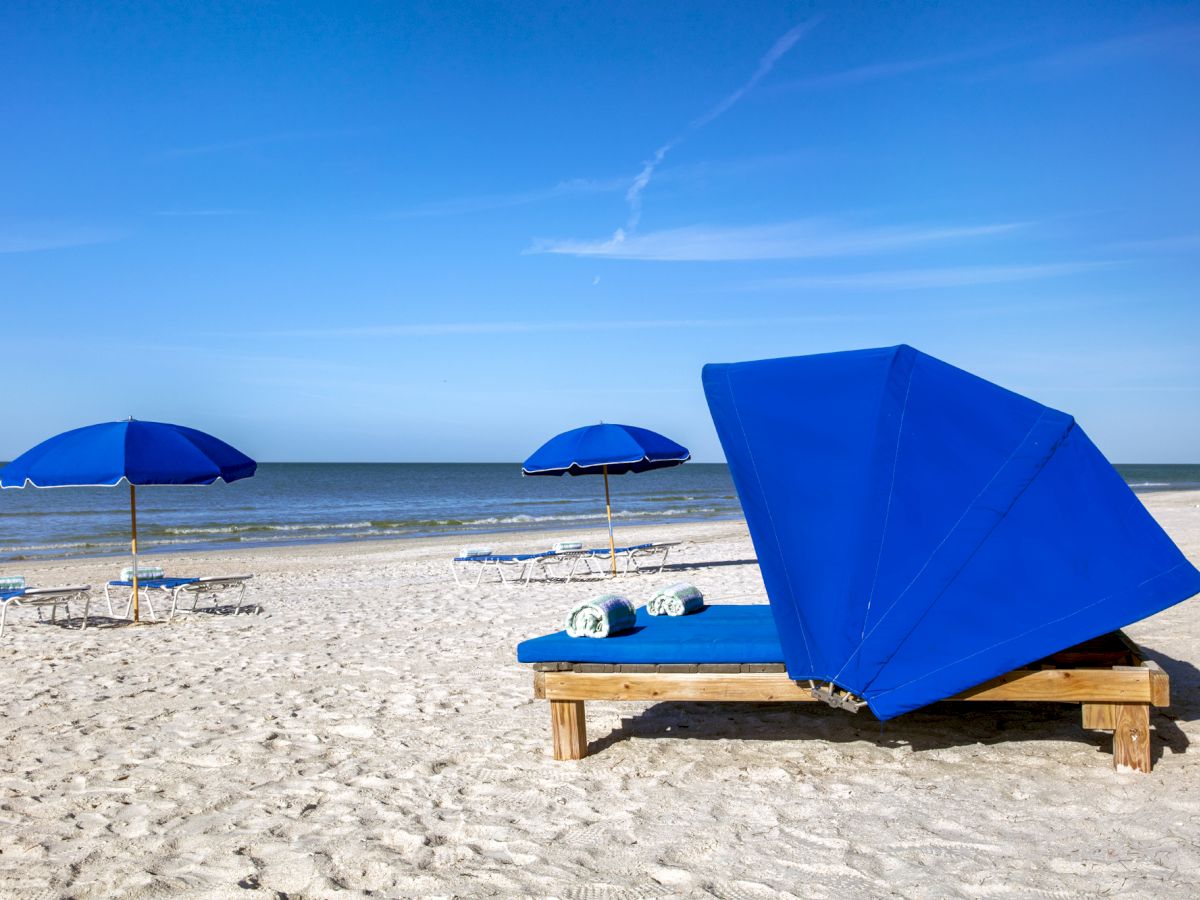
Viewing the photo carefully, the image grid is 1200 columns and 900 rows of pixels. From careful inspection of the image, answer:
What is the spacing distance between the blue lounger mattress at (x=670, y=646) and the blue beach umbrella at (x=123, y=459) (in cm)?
550

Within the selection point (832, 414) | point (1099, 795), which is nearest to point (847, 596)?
point (832, 414)

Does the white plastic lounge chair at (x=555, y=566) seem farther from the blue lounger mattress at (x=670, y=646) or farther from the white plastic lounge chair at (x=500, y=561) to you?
the blue lounger mattress at (x=670, y=646)

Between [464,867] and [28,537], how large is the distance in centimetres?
2879

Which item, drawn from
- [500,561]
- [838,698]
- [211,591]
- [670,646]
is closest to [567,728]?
[670,646]

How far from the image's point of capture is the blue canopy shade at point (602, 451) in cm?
1173

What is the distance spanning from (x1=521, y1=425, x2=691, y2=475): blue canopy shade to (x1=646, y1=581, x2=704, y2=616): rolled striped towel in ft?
19.1

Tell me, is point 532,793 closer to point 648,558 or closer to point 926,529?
point 926,529

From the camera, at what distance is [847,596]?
4266mm

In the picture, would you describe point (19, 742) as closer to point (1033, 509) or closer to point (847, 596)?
point (847, 596)

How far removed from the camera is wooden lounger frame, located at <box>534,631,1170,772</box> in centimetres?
420

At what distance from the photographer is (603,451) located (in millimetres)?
11828

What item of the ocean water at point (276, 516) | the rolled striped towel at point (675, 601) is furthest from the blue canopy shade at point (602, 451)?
the ocean water at point (276, 516)

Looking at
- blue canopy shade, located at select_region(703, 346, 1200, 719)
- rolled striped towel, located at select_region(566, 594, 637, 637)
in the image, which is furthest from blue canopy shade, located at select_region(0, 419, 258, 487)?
blue canopy shade, located at select_region(703, 346, 1200, 719)

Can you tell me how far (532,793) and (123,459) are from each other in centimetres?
630
